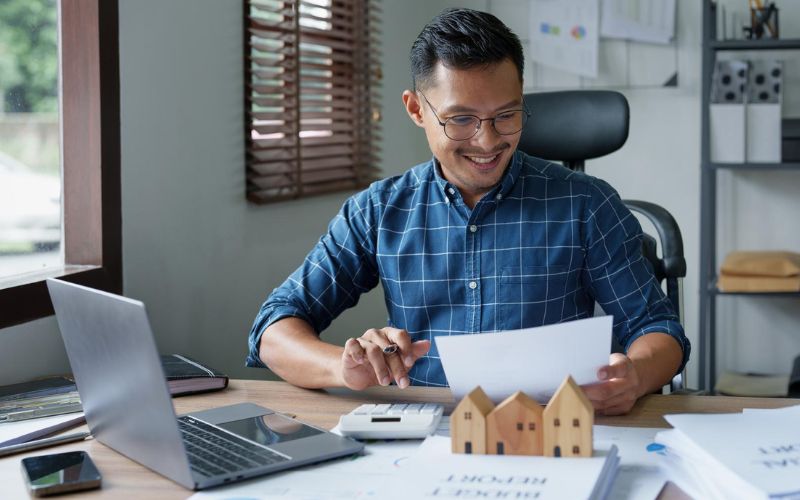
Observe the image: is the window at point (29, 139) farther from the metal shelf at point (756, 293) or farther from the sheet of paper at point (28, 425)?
the metal shelf at point (756, 293)

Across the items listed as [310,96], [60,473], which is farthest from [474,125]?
[310,96]

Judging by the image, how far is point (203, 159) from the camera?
230 centimetres

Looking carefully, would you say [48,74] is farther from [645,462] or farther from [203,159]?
[645,462]

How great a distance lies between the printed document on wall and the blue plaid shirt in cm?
203

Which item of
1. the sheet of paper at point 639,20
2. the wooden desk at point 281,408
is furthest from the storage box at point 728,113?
the wooden desk at point 281,408

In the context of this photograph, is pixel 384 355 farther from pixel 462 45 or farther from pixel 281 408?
pixel 462 45

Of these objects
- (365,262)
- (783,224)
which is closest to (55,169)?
(365,262)

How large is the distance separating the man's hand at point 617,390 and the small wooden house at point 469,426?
0.21 metres

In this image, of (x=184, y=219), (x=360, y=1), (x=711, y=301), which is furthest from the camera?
→ (x=711, y=301)

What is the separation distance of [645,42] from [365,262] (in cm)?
224

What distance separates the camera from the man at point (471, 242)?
1.56 metres

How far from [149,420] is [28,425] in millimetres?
334

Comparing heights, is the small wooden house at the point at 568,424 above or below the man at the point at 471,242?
below

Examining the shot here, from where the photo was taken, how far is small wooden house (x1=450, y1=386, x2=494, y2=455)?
3.52 ft
